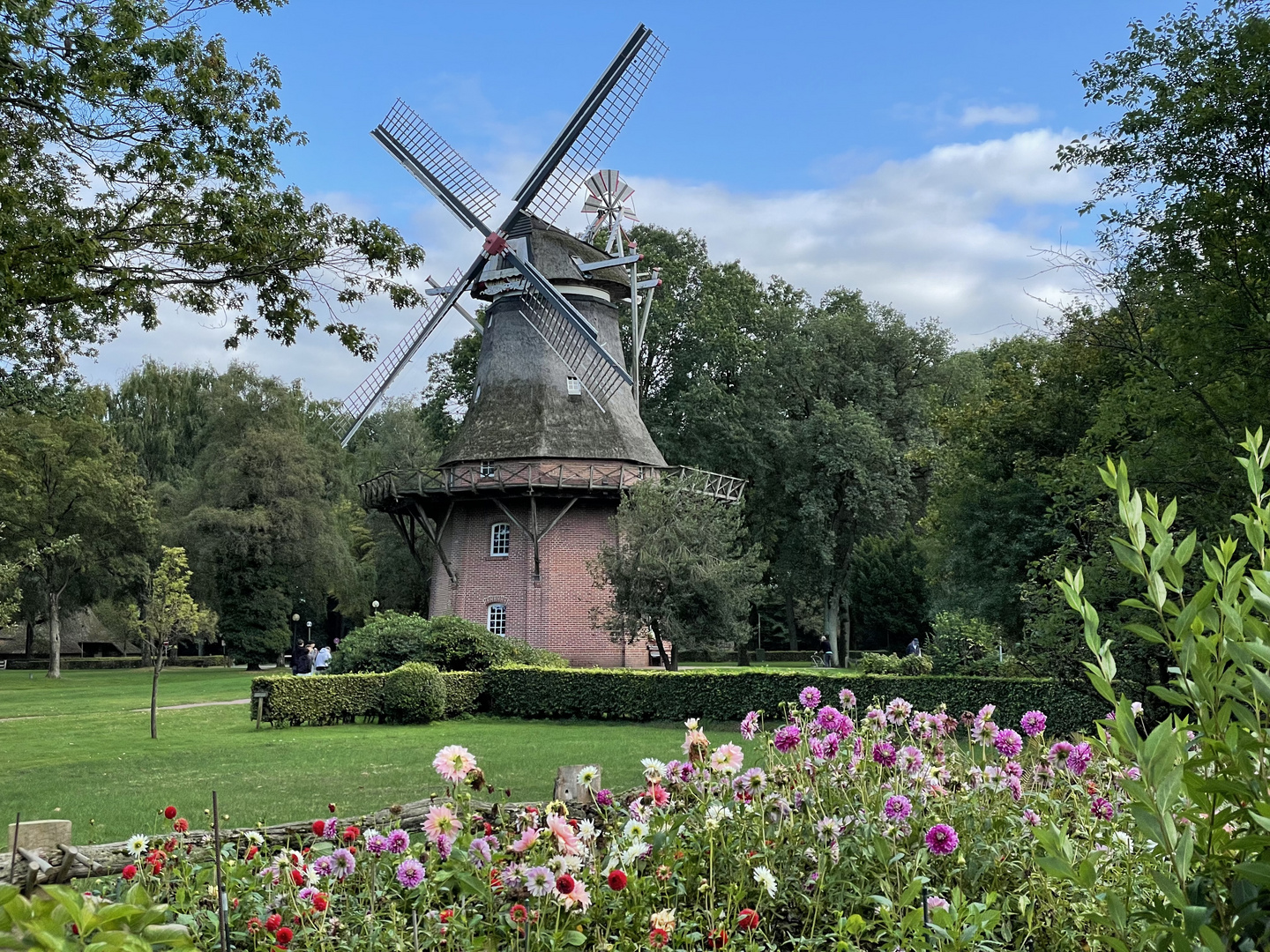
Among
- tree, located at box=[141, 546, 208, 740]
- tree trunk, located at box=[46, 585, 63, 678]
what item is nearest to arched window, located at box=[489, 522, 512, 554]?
tree, located at box=[141, 546, 208, 740]

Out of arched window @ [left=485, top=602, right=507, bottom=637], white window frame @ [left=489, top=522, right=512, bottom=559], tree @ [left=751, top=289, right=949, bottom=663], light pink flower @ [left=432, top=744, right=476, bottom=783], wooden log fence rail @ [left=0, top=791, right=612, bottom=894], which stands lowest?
wooden log fence rail @ [left=0, top=791, right=612, bottom=894]

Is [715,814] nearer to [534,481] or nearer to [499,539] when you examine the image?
[534,481]

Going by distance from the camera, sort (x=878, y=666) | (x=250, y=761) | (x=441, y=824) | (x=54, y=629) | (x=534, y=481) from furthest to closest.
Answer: (x=54, y=629) < (x=534, y=481) < (x=878, y=666) < (x=250, y=761) < (x=441, y=824)

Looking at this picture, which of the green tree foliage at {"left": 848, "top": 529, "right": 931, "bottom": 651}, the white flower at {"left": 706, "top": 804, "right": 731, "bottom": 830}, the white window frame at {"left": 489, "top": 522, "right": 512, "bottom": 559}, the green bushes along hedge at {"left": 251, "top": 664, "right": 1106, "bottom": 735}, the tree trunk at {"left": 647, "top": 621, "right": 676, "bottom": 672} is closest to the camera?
the white flower at {"left": 706, "top": 804, "right": 731, "bottom": 830}

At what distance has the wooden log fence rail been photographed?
440cm

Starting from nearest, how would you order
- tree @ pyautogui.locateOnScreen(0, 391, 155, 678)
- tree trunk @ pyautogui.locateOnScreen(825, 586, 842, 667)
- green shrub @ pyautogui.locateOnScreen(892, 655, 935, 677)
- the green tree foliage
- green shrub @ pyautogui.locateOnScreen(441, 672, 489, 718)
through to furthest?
green shrub @ pyautogui.locateOnScreen(892, 655, 935, 677) < green shrub @ pyautogui.locateOnScreen(441, 672, 489, 718) < tree @ pyautogui.locateOnScreen(0, 391, 155, 678) < the green tree foliage < tree trunk @ pyautogui.locateOnScreen(825, 586, 842, 667)

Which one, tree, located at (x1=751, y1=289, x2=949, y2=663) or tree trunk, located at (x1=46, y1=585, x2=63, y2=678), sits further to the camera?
tree trunk, located at (x1=46, y1=585, x2=63, y2=678)

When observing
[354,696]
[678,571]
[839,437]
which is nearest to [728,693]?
[678,571]

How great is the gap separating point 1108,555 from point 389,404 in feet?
181

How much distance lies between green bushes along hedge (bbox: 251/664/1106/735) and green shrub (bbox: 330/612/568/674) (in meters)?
0.67

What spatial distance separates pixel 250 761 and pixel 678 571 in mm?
11207

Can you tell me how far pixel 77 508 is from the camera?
135 ft

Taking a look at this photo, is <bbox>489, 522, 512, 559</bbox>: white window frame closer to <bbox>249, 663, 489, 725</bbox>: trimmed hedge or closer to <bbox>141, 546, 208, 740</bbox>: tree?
<bbox>249, 663, 489, 725</bbox>: trimmed hedge

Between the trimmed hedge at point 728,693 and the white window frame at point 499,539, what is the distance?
7.46 m
